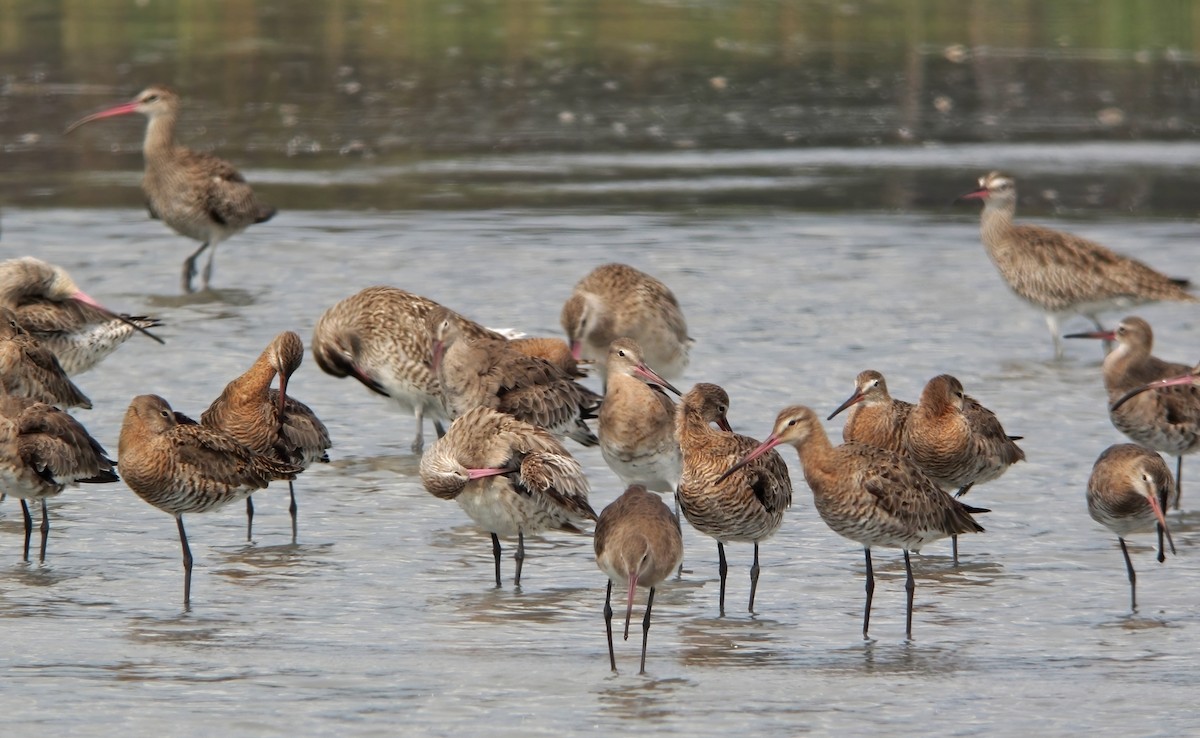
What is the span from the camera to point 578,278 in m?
14.2

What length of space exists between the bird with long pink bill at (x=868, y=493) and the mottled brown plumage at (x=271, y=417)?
2.18 meters

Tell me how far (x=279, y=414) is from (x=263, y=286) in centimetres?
561

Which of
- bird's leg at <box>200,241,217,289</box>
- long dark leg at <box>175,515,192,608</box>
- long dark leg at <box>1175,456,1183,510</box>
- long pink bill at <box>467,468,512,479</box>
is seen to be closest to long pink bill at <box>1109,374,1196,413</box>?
long dark leg at <box>1175,456,1183,510</box>

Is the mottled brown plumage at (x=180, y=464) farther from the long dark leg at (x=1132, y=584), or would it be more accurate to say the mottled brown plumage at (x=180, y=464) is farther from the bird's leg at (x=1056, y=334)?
the bird's leg at (x=1056, y=334)

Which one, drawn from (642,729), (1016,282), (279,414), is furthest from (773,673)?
(1016,282)

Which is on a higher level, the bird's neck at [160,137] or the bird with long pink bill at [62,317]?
the bird's neck at [160,137]

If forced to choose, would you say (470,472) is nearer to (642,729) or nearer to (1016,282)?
(642,729)

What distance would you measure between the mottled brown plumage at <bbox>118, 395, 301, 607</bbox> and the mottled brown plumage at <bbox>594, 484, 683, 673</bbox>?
66.1 inches

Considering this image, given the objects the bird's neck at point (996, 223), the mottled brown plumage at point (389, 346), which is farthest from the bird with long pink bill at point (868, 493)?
the bird's neck at point (996, 223)

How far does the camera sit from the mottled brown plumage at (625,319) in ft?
35.4

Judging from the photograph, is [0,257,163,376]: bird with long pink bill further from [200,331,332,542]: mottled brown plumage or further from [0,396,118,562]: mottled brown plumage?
[0,396,118,562]: mottled brown plumage

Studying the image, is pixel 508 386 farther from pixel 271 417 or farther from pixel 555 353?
pixel 271 417

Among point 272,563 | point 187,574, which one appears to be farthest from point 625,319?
point 187,574

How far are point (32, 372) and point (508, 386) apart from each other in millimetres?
2326
